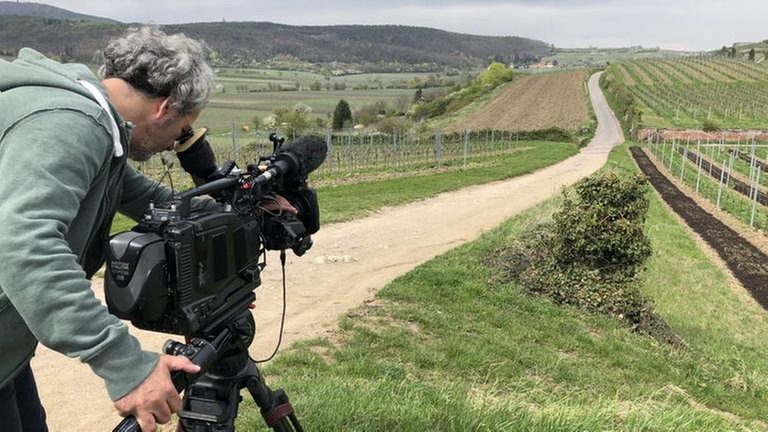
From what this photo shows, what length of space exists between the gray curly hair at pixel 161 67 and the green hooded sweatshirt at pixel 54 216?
0.50 ft

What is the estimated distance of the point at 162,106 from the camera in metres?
1.70

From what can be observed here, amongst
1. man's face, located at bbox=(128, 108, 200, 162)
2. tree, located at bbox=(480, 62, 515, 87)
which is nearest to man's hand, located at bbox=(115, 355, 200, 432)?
man's face, located at bbox=(128, 108, 200, 162)

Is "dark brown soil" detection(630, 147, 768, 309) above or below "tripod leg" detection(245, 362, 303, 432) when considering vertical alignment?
below

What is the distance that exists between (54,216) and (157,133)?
19.0 inches

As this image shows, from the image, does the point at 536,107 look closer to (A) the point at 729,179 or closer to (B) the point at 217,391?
(A) the point at 729,179

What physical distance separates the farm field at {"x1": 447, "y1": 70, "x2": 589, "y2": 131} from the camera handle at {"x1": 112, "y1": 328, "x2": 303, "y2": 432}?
157 ft

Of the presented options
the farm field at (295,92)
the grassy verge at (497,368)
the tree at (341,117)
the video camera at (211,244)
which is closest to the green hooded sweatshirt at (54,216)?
the video camera at (211,244)

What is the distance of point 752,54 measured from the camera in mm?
99500

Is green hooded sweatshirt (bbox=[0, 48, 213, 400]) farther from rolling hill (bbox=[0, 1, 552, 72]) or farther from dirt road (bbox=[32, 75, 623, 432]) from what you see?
rolling hill (bbox=[0, 1, 552, 72])

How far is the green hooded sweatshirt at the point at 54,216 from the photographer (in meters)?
1.30

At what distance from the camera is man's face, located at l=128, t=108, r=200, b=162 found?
1.73 m

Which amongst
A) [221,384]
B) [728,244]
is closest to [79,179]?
[221,384]

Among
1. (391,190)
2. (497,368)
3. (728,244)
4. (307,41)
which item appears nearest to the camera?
(497,368)

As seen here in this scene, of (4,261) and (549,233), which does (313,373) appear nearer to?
(4,261)
